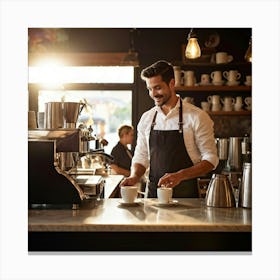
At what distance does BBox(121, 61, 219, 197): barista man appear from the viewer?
312 cm

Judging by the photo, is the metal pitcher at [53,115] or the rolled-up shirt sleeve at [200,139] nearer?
the metal pitcher at [53,115]

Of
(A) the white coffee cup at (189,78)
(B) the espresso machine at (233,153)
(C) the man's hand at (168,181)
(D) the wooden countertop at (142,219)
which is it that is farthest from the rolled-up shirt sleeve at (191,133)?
(A) the white coffee cup at (189,78)

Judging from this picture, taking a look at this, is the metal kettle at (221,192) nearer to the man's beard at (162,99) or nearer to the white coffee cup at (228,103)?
the man's beard at (162,99)

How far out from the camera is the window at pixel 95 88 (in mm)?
5816

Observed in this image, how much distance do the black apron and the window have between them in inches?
102

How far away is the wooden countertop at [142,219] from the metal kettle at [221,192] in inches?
2.0

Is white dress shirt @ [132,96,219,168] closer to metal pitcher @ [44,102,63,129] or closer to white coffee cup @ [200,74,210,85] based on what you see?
metal pitcher @ [44,102,63,129]

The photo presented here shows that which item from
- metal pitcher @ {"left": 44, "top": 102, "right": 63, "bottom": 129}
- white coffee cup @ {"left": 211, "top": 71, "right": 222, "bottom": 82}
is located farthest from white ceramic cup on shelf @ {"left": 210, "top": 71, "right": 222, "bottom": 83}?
metal pitcher @ {"left": 44, "top": 102, "right": 63, "bottom": 129}

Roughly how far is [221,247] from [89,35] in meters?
4.22

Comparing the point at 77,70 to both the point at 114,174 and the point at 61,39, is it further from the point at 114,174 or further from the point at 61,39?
the point at 114,174

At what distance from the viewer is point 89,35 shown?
5887 mm

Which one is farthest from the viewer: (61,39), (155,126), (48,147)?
(61,39)

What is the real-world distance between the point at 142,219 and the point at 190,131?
3.63ft
